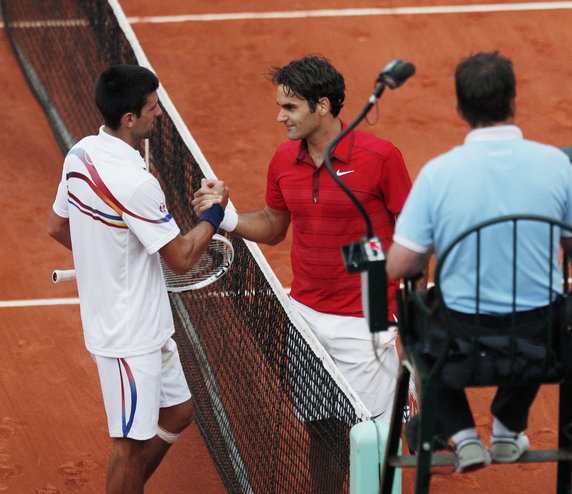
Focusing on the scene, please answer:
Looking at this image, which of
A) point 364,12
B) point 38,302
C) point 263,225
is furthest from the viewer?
point 364,12

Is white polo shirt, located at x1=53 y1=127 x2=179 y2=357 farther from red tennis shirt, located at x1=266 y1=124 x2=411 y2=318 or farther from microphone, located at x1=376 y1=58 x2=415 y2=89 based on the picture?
microphone, located at x1=376 y1=58 x2=415 y2=89

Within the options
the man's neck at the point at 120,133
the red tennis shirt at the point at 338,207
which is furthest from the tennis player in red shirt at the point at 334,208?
the man's neck at the point at 120,133

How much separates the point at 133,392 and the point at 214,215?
2.72ft

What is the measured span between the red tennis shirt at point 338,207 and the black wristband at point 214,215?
0.44 m

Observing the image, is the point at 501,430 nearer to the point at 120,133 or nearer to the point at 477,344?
the point at 477,344

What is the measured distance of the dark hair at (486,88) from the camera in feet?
10.8

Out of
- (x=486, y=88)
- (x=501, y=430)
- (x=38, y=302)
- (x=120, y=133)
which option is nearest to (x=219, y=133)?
(x=38, y=302)

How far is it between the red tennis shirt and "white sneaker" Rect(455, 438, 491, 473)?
1.71 metres

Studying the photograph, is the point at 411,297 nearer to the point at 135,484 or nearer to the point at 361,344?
the point at 361,344

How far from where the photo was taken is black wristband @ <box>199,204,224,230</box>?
4.98m

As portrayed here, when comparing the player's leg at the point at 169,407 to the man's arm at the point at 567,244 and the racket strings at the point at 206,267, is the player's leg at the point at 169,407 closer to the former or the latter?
the racket strings at the point at 206,267

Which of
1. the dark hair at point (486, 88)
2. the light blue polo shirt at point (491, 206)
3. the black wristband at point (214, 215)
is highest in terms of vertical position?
the dark hair at point (486, 88)

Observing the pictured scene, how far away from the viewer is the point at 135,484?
5.10m

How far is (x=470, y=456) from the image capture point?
11.3ft
